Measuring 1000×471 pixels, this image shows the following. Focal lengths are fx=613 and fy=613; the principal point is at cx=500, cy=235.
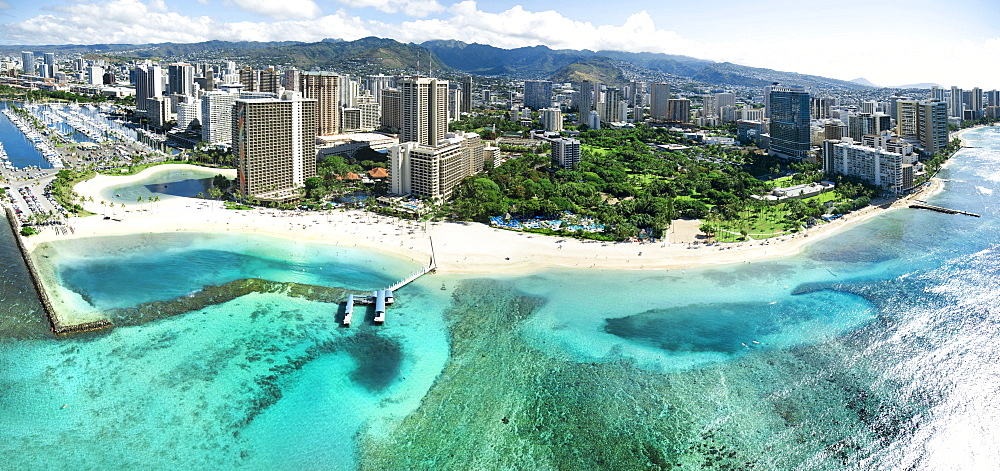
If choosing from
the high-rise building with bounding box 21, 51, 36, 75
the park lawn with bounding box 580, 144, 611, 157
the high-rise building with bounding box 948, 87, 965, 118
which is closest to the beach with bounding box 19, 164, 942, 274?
the park lawn with bounding box 580, 144, 611, 157

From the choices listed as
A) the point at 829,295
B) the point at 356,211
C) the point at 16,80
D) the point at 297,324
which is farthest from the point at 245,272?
the point at 16,80

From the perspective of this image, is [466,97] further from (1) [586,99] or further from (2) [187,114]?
(2) [187,114]

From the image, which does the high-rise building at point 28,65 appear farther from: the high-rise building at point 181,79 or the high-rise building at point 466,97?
the high-rise building at point 466,97

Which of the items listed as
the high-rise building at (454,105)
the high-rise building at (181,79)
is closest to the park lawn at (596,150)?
the high-rise building at (454,105)

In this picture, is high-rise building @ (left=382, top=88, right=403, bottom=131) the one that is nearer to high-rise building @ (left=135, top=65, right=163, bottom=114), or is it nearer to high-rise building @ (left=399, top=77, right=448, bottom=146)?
high-rise building @ (left=399, top=77, right=448, bottom=146)

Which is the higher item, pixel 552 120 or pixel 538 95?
pixel 538 95

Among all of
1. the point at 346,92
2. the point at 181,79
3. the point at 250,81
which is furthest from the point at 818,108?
the point at 181,79

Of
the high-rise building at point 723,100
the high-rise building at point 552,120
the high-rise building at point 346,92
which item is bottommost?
the high-rise building at point 552,120
